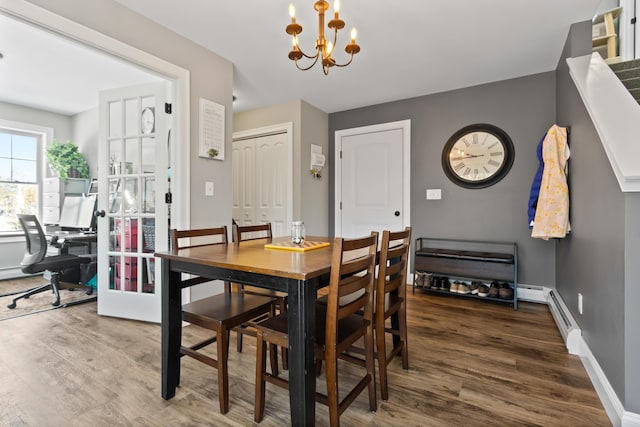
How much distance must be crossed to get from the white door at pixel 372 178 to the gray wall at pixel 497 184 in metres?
0.12

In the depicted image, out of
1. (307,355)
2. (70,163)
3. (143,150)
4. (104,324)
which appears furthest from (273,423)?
(70,163)

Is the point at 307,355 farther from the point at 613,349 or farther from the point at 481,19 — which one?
the point at 481,19

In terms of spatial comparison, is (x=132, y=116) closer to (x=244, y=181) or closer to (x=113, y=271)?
(x=113, y=271)

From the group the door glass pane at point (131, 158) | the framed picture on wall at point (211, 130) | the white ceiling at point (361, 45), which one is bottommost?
the door glass pane at point (131, 158)

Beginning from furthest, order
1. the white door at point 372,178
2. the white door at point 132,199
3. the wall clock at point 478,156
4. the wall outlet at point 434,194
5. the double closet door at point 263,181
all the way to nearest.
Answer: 1. the double closet door at point 263,181
2. the white door at point 372,178
3. the wall outlet at point 434,194
4. the wall clock at point 478,156
5. the white door at point 132,199

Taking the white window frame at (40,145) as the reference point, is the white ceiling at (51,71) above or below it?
above

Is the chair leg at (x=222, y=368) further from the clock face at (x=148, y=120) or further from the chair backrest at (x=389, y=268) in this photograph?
the clock face at (x=148, y=120)

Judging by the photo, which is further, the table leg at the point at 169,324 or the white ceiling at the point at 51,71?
the white ceiling at the point at 51,71

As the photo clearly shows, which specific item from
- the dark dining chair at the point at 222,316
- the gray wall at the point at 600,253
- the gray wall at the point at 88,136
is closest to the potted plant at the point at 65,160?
the gray wall at the point at 88,136

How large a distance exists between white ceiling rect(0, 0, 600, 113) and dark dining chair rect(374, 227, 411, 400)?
174 cm

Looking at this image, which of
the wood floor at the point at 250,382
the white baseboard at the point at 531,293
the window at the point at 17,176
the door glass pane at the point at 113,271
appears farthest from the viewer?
the window at the point at 17,176

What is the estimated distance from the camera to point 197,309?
1630 millimetres

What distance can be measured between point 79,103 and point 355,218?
14.2 feet

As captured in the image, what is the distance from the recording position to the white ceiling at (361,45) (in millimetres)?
2230
